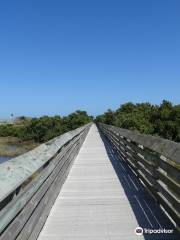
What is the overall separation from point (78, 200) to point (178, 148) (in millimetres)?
2815

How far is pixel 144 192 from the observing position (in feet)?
28.7

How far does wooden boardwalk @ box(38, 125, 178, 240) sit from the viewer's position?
5770 millimetres

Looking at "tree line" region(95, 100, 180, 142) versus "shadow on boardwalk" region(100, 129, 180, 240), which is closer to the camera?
"shadow on boardwalk" region(100, 129, 180, 240)

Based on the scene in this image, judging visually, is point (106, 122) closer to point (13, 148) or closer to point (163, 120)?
point (163, 120)

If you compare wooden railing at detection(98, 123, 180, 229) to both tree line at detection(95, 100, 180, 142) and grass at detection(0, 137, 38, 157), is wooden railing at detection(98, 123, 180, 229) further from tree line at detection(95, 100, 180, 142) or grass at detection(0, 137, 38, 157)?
tree line at detection(95, 100, 180, 142)

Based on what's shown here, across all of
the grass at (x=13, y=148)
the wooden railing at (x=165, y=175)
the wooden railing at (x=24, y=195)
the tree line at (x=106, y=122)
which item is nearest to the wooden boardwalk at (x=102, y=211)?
the wooden railing at (x=165, y=175)

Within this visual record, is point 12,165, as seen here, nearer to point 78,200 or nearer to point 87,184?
point 78,200

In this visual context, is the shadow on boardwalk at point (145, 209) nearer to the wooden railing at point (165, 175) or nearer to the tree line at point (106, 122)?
the wooden railing at point (165, 175)

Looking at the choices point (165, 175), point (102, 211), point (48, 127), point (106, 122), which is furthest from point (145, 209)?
point (48, 127)

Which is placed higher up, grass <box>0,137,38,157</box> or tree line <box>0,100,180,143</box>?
tree line <box>0,100,180,143</box>

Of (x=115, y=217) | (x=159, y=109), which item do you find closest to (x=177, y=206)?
(x=115, y=217)

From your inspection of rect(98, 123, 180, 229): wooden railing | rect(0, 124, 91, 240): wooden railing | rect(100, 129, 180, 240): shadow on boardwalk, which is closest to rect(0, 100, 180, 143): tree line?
rect(100, 129, 180, 240): shadow on boardwalk

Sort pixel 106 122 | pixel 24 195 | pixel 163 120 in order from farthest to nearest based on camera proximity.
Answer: pixel 106 122 < pixel 163 120 < pixel 24 195

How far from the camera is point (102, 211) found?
702 centimetres
